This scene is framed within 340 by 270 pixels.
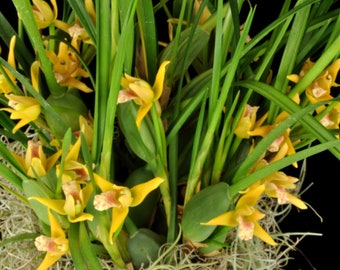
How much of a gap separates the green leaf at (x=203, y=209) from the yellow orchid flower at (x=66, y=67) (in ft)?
0.52

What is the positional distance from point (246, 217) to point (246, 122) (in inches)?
3.6

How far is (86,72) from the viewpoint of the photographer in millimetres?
806

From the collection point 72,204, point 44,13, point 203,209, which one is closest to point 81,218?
point 72,204

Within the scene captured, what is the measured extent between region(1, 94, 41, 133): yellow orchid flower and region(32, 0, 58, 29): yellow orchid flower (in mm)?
102

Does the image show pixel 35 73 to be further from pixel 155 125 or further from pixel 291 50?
pixel 291 50

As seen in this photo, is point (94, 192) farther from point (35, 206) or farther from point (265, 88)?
point (265, 88)

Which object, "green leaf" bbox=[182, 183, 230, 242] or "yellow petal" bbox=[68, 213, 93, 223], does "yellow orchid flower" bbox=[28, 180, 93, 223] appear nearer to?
"yellow petal" bbox=[68, 213, 93, 223]

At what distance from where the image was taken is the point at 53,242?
692 millimetres

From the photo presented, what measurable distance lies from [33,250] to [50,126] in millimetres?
159

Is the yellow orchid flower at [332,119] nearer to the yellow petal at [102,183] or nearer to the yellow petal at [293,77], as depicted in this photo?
the yellow petal at [293,77]

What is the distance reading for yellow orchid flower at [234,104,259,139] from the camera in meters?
0.73

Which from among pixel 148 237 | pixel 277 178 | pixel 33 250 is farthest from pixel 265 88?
pixel 33 250

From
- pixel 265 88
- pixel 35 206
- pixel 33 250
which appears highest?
pixel 265 88

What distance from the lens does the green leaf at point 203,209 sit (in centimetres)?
71
